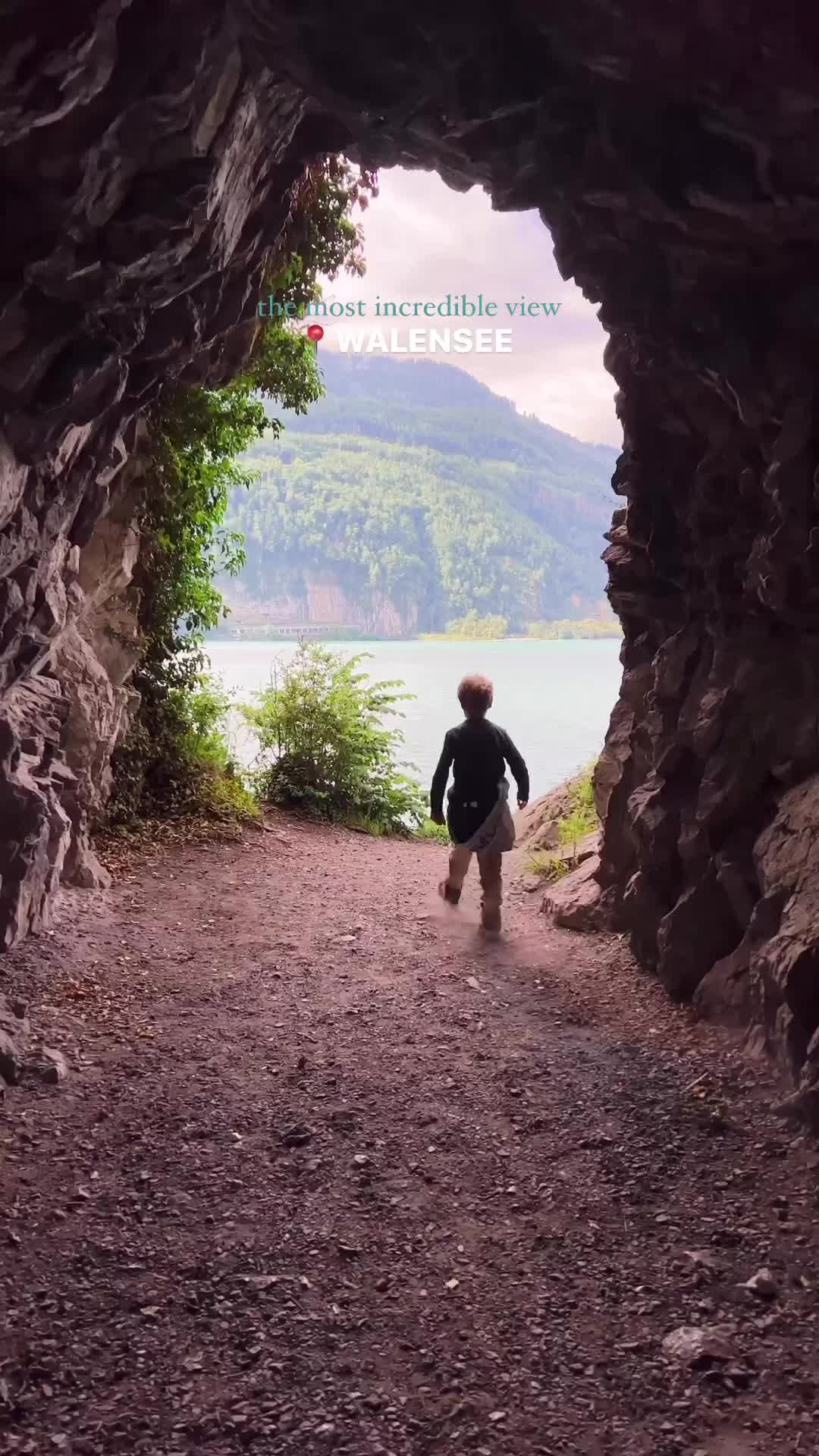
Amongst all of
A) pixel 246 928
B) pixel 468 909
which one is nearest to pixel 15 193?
pixel 246 928

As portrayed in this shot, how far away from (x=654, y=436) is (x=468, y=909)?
166 inches

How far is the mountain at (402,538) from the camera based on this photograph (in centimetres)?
2941

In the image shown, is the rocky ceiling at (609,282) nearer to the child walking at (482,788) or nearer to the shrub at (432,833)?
the child walking at (482,788)

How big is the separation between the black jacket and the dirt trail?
56.8 inches

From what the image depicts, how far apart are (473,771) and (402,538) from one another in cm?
2361

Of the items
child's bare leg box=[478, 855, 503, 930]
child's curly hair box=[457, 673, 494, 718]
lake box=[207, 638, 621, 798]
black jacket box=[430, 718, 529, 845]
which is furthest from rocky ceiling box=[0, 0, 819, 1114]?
lake box=[207, 638, 621, 798]

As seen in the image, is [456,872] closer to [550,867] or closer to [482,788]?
[482,788]

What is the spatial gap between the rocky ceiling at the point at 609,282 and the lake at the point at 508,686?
10.2ft

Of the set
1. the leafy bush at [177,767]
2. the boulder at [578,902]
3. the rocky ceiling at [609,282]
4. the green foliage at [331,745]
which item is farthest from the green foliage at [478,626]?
the rocky ceiling at [609,282]

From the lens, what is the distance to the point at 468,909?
7.69m

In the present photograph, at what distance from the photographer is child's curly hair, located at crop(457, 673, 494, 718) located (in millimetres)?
7055

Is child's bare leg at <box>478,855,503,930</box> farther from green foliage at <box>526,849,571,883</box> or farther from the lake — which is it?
the lake

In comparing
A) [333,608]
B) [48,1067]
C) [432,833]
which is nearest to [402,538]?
[333,608]

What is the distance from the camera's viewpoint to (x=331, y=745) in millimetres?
12180
